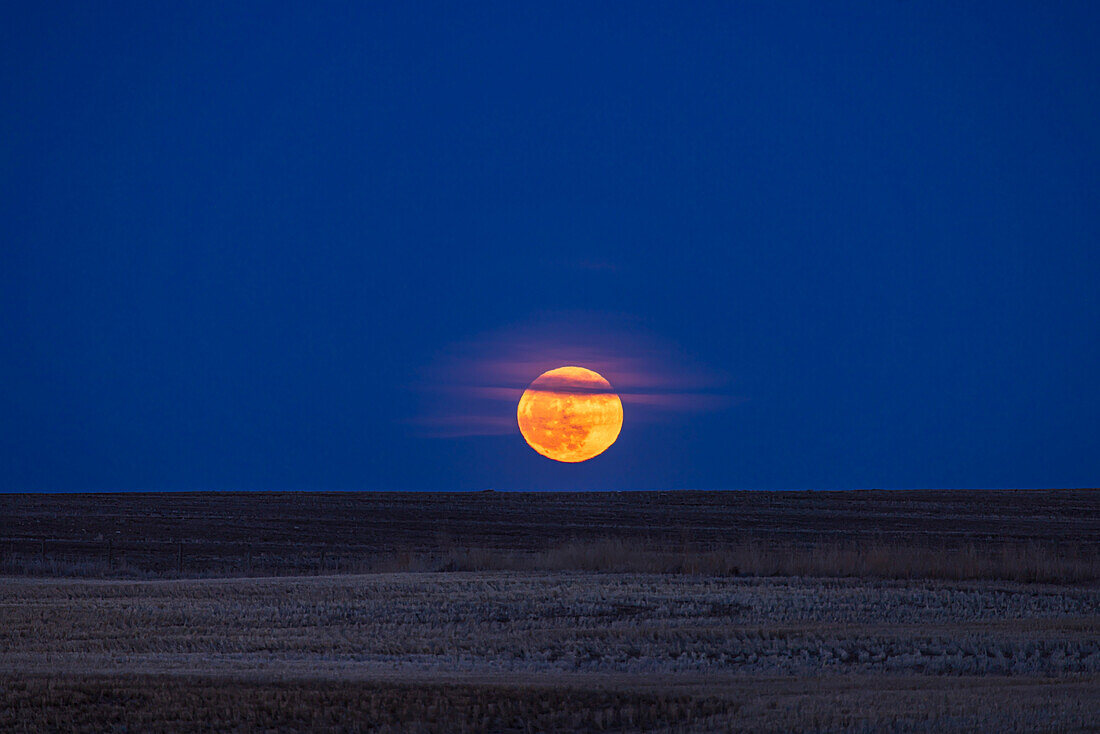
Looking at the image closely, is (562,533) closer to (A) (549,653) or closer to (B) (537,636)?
(B) (537,636)

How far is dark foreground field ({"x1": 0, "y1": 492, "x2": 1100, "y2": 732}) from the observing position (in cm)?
1402

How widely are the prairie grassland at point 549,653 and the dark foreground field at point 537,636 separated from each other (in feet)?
0.23

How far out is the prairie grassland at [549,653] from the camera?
13.9 metres

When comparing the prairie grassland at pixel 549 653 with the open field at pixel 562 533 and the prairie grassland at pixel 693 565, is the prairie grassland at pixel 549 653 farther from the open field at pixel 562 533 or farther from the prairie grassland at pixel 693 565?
the open field at pixel 562 533

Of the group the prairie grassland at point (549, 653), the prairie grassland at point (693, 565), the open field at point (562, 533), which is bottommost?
the prairie grassland at point (549, 653)

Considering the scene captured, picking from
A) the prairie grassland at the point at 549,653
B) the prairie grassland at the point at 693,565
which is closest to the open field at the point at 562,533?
the prairie grassland at the point at 693,565

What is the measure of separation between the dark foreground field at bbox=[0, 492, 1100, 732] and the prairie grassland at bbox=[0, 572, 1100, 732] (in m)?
0.07

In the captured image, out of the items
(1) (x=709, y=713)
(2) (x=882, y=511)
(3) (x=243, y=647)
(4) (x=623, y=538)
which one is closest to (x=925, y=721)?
(1) (x=709, y=713)

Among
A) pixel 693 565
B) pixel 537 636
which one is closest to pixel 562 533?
pixel 693 565

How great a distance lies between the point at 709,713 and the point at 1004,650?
951 cm

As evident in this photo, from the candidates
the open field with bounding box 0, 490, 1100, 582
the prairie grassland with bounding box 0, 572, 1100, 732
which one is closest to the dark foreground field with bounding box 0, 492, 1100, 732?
the prairie grassland with bounding box 0, 572, 1100, 732

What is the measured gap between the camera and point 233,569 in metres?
43.2

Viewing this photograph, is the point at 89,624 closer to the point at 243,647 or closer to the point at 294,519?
the point at 243,647

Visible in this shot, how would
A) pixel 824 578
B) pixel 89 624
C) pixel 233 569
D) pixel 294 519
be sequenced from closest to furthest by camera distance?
pixel 89 624 < pixel 824 578 < pixel 233 569 < pixel 294 519
